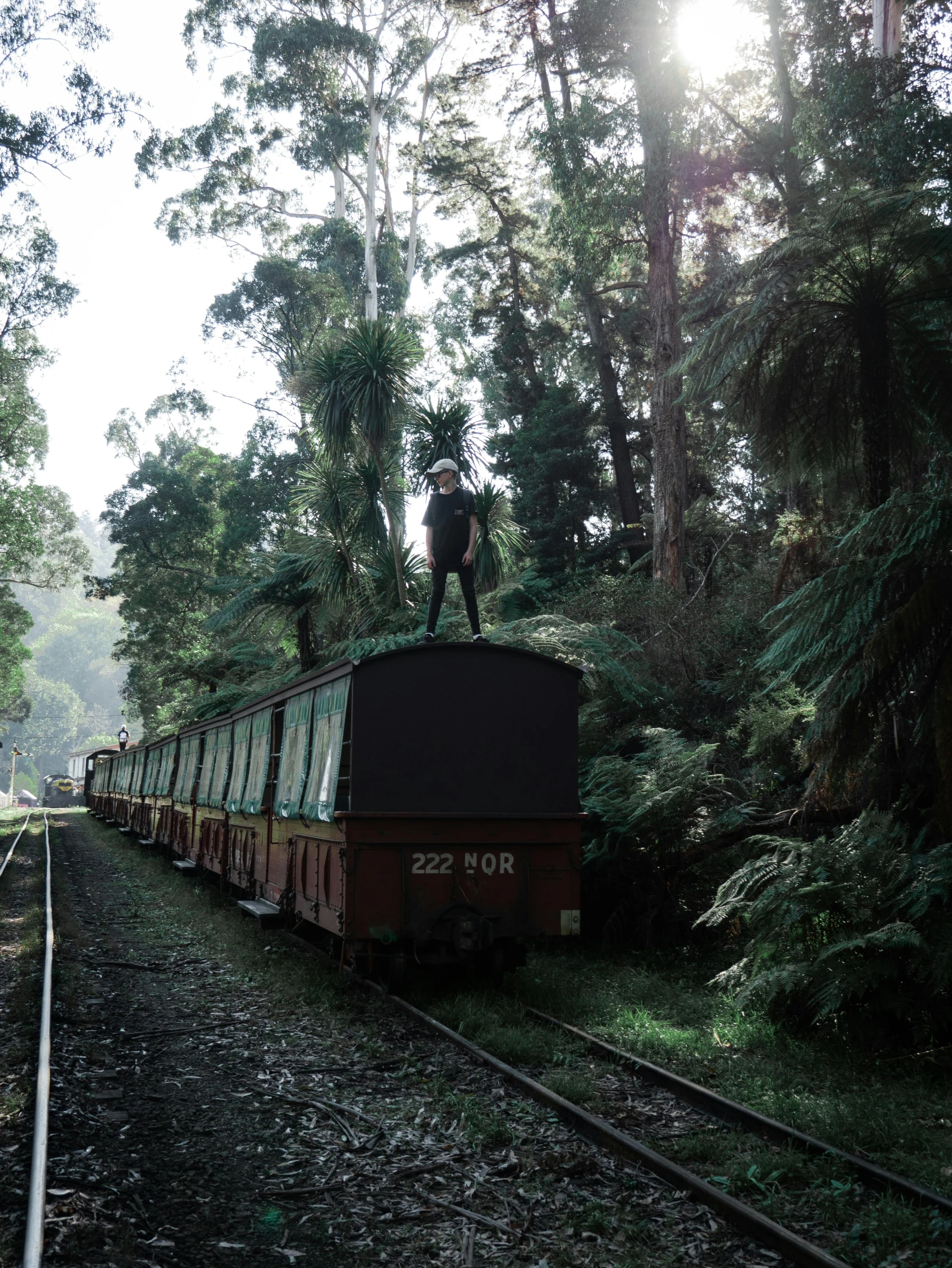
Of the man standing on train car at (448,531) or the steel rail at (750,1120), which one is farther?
the man standing on train car at (448,531)

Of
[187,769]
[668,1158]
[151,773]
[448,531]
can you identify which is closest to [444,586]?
[448,531]

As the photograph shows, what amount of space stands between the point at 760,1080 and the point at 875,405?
4772 millimetres

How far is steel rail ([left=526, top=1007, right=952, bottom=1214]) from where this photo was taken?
4.31 metres

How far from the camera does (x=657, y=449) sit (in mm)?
17234

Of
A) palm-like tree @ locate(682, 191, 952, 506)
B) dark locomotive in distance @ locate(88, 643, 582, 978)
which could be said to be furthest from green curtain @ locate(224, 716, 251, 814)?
palm-like tree @ locate(682, 191, 952, 506)

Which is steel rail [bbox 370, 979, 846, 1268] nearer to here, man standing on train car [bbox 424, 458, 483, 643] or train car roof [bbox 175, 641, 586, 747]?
train car roof [bbox 175, 641, 586, 747]

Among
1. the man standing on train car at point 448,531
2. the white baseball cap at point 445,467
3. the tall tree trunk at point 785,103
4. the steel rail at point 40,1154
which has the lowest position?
the steel rail at point 40,1154

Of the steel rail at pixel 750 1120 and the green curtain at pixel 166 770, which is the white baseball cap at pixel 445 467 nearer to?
the steel rail at pixel 750 1120

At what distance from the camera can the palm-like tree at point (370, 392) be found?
1697cm

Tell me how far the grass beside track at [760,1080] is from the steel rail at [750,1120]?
60mm

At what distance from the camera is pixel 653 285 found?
1778 centimetres

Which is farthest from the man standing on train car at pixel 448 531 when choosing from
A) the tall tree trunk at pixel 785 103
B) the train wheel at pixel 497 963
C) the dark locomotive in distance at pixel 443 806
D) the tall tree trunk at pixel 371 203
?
the tall tree trunk at pixel 371 203

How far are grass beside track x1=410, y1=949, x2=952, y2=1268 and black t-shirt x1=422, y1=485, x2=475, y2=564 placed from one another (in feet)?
12.5

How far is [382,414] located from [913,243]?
10865 mm
